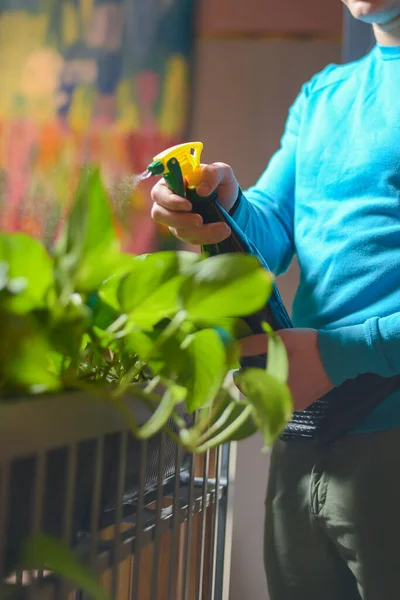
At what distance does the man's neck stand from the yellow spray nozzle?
0.95 feet

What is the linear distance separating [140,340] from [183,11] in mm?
1270

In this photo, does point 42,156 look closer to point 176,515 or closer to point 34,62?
point 34,62

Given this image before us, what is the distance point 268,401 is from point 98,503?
0.09 meters

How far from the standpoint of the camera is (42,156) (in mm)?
1438

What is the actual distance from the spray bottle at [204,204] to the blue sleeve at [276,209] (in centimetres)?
12

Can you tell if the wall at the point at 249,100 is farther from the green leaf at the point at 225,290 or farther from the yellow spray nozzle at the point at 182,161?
the green leaf at the point at 225,290

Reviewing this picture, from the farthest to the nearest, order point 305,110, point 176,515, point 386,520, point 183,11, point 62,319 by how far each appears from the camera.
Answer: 1. point 183,11
2. point 305,110
3. point 386,520
4. point 176,515
5. point 62,319

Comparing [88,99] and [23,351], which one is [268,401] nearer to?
[23,351]

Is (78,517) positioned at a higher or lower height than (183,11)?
lower

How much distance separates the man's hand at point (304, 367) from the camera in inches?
20.3

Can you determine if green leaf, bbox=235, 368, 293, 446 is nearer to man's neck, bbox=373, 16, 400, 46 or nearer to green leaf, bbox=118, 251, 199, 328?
green leaf, bbox=118, 251, 199, 328

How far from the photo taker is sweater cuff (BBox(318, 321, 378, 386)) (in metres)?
0.52

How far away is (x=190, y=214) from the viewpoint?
19.7 inches

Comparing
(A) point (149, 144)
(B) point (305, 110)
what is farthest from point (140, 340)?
(A) point (149, 144)
